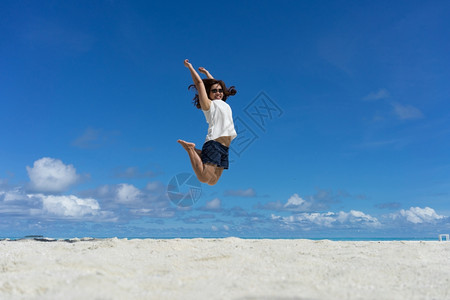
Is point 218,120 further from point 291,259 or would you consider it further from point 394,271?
point 394,271

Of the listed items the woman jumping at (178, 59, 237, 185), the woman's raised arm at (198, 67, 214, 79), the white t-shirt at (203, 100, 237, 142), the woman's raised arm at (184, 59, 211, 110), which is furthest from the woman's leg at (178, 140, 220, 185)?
the woman's raised arm at (198, 67, 214, 79)

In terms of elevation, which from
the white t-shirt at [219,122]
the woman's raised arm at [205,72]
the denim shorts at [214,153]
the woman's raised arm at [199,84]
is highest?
the woman's raised arm at [205,72]

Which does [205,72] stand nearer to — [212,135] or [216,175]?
[212,135]

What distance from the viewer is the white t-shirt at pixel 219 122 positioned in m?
5.82

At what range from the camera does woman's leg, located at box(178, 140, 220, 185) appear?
5.55 metres

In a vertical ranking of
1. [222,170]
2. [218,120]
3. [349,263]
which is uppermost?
[218,120]

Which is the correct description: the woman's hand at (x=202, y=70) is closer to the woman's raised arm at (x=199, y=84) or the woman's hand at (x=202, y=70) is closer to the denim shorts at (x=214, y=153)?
the woman's raised arm at (x=199, y=84)

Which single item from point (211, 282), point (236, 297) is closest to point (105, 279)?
point (211, 282)

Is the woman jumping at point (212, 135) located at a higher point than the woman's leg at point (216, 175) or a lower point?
higher

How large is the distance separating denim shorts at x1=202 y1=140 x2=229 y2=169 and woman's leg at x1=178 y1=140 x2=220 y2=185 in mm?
91

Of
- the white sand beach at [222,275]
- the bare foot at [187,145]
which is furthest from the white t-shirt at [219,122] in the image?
the white sand beach at [222,275]

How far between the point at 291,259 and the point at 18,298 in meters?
2.57

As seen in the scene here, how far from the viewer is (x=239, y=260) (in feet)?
A: 12.5

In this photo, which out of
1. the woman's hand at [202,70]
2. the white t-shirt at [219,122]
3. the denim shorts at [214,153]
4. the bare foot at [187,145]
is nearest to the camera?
the bare foot at [187,145]
